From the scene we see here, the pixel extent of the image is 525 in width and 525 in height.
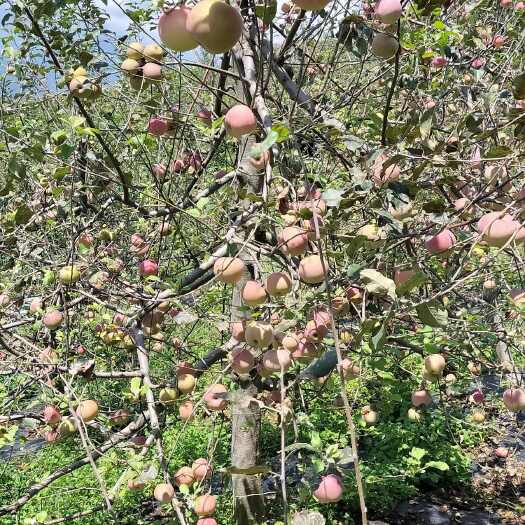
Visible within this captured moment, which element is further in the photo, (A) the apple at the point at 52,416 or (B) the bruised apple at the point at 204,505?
(A) the apple at the point at 52,416

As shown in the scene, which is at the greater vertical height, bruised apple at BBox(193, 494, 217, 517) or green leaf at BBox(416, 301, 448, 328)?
green leaf at BBox(416, 301, 448, 328)

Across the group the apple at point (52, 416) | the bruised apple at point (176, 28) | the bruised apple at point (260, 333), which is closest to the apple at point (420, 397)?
the bruised apple at point (260, 333)

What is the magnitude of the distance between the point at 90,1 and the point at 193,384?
200 centimetres

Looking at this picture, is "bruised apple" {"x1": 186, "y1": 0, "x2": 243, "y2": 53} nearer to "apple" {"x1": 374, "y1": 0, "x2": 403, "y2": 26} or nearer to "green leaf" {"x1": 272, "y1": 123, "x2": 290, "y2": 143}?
"green leaf" {"x1": 272, "y1": 123, "x2": 290, "y2": 143}

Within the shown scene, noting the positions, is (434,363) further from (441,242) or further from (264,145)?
(264,145)

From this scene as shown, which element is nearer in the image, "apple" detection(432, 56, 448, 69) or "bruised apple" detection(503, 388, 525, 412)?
"bruised apple" detection(503, 388, 525, 412)

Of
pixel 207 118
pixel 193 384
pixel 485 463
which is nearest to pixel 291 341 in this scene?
pixel 193 384

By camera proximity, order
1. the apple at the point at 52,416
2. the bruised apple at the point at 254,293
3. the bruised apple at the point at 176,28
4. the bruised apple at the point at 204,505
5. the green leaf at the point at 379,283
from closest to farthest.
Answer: the bruised apple at the point at 176,28
the green leaf at the point at 379,283
the bruised apple at the point at 254,293
the bruised apple at the point at 204,505
the apple at the point at 52,416

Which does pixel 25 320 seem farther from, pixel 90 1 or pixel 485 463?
pixel 485 463

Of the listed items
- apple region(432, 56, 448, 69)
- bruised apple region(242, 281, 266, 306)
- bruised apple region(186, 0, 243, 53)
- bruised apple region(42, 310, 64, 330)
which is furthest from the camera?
apple region(432, 56, 448, 69)

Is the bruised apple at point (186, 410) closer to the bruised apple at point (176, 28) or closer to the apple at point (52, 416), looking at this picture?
the apple at point (52, 416)

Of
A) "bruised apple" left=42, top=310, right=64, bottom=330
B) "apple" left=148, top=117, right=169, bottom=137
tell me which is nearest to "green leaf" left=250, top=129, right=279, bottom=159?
"apple" left=148, top=117, right=169, bottom=137

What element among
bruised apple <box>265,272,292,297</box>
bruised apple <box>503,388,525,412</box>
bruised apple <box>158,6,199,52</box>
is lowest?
bruised apple <box>503,388,525,412</box>

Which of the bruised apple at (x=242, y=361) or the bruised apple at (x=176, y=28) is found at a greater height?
the bruised apple at (x=176, y=28)
